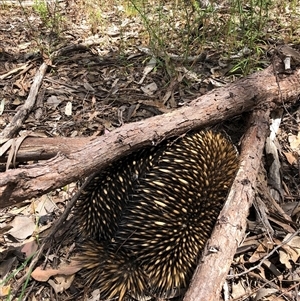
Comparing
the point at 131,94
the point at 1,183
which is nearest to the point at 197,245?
the point at 1,183

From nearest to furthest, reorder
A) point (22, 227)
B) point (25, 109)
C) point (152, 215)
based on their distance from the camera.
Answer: point (152, 215) < point (22, 227) < point (25, 109)

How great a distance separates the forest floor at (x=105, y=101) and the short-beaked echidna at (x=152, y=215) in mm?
192

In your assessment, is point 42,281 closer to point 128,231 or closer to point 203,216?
point 128,231

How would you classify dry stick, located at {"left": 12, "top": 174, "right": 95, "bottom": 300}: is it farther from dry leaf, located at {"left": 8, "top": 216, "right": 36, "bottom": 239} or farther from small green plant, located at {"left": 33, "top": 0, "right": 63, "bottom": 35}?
small green plant, located at {"left": 33, "top": 0, "right": 63, "bottom": 35}

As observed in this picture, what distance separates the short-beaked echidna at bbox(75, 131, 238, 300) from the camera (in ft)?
6.84

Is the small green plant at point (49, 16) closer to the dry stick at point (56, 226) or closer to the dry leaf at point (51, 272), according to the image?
the dry stick at point (56, 226)

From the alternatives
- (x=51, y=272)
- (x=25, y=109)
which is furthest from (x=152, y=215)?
(x=25, y=109)

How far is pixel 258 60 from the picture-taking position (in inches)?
129

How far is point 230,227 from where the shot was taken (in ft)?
6.48

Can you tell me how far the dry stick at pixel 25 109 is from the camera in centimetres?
292

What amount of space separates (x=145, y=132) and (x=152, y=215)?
0.43m

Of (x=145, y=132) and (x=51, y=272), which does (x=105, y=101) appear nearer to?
Result: (x=145, y=132)

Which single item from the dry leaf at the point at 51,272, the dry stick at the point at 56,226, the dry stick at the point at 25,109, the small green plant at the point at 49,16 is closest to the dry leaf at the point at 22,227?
the dry stick at the point at 56,226

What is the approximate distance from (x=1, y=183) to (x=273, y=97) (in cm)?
171
